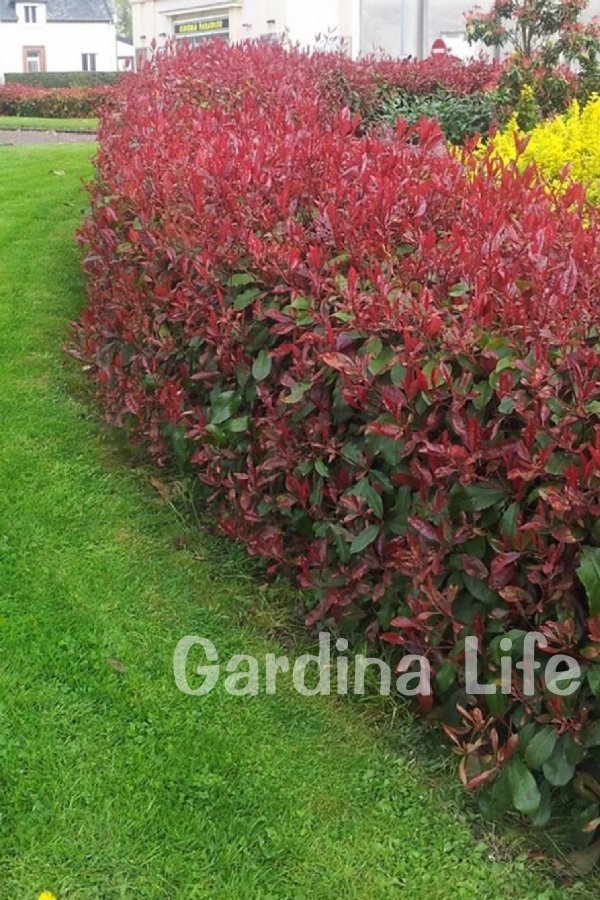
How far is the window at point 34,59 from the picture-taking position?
5119cm

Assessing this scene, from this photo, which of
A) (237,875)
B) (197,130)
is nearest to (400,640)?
(237,875)

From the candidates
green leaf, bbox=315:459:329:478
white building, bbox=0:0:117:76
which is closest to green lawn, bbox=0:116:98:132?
green leaf, bbox=315:459:329:478

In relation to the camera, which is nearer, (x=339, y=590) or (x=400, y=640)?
(x=400, y=640)

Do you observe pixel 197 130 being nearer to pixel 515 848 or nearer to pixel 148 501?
pixel 148 501

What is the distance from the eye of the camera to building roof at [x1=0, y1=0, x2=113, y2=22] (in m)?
51.1

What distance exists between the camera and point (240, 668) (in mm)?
2641

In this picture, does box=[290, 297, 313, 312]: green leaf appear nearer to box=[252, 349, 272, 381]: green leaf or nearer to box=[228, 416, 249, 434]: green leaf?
box=[252, 349, 272, 381]: green leaf

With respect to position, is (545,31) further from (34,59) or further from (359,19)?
(34,59)

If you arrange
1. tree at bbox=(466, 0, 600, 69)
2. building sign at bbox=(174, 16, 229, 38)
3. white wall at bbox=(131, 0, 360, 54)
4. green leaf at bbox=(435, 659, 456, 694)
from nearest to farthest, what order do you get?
green leaf at bbox=(435, 659, 456, 694), tree at bbox=(466, 0, 600, 69), white wall at bbox=(131, 0, 360, 54), building sign at bbox=(174, 16, 229, 38)

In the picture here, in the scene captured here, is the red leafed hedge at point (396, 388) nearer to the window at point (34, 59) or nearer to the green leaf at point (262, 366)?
the green leaf at point (262, 366)

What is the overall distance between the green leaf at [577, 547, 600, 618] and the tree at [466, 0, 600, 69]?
28.0 feet

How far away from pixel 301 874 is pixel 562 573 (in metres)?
0.84

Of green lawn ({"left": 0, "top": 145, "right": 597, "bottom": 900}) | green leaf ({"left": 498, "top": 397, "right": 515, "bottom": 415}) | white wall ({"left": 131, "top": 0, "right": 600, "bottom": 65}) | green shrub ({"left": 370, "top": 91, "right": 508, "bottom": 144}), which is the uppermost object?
white wall ({"left": 131, "top": 0, "right": 600, "bottom": 65})

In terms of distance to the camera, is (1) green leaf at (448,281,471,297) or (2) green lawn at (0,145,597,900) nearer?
(2) green lawn at (0,145,597,900)
